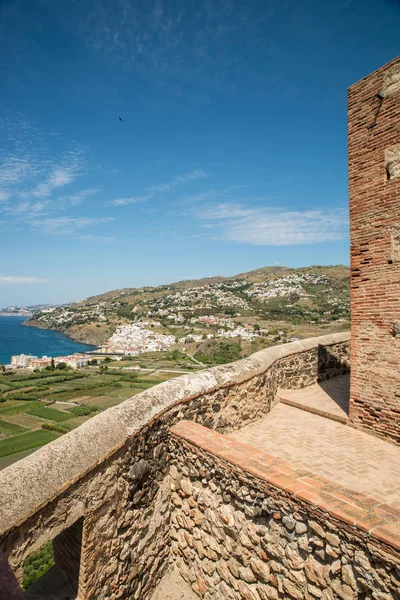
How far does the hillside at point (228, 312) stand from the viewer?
7875 centimetres

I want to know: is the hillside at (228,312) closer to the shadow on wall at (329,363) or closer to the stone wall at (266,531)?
the shadow on wall at (329,363)

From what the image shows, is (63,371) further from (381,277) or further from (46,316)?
(46,316)

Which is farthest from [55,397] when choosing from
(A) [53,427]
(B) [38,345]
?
(B) [38,345]

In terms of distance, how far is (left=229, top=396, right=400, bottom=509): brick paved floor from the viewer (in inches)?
158

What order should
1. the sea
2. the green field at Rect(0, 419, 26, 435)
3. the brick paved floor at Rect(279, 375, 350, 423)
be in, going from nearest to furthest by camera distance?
the brick paved floor at Rect(279, 375, 350, 423), the green field at Rect(0, 419, 26, 435), the sea

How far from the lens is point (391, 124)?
16.5 ft

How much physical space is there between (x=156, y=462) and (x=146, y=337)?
10290 centimetres

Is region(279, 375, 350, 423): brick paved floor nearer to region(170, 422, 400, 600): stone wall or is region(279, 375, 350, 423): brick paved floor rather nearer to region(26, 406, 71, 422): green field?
region(170, 422, 400, 600): stone wall

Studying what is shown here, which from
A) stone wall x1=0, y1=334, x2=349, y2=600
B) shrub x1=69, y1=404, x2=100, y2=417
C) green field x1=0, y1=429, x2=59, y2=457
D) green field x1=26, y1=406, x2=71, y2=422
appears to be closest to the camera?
stone wall x1=0, y1=334, x2=349, y2=600

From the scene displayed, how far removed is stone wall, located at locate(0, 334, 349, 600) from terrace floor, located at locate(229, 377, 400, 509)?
85cm

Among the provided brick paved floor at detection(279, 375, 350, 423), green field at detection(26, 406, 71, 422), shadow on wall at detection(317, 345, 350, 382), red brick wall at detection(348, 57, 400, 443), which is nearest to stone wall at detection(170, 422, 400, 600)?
red brick wall at detection(348, 57, 400, 443)

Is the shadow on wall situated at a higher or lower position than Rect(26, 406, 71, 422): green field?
higher

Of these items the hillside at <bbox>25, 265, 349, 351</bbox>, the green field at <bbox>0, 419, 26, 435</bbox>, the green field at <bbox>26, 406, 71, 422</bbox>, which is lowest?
the green field at <bbox>26, 406, 71, 422</bbox>

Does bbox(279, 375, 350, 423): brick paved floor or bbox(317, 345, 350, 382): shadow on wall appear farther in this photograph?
bbox(317, 345, 350, 382): shadow on wall
